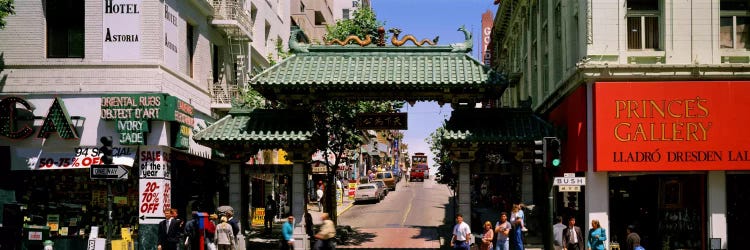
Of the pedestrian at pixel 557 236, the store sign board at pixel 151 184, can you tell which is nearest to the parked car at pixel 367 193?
the store sign board at pixel 151 184

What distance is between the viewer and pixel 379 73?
23.8m

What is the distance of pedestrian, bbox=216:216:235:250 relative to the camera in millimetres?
21344

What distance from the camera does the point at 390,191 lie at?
75.2 metres

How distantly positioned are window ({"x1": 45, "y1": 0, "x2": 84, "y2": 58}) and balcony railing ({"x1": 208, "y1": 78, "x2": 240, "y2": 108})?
22.9 ft

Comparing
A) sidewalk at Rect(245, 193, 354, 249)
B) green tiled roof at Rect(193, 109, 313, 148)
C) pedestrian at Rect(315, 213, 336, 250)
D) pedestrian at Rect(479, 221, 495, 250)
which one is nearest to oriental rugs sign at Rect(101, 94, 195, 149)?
green tiled roof at Rect(193, 109, 313, 148)

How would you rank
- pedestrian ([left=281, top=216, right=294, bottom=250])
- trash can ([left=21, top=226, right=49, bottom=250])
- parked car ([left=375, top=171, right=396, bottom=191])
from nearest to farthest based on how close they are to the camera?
pedestrian ([left=281, top=216, right=294, bottom=250]) → trash can ([left=21, top=226, right=49, bottom=250]) → parked car ([left=375, top=171, right=396, bottom=191])

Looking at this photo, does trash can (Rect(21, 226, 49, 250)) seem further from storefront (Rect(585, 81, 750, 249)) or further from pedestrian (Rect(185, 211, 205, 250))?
storefront (Rect(585, 81, 750, 249))

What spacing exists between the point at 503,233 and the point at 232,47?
17.1 m

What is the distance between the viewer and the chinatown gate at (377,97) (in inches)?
919

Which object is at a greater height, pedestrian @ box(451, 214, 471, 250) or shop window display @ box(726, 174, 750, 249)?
shop window display @ box(726, 174, 750, 249)

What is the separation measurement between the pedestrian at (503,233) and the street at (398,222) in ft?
18.1

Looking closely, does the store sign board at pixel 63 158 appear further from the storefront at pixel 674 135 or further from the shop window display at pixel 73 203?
the storefront at pixel 674 135

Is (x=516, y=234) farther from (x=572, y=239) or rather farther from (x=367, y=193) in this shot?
(x=367, y=193)

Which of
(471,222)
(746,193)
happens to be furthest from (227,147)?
(746,193)
